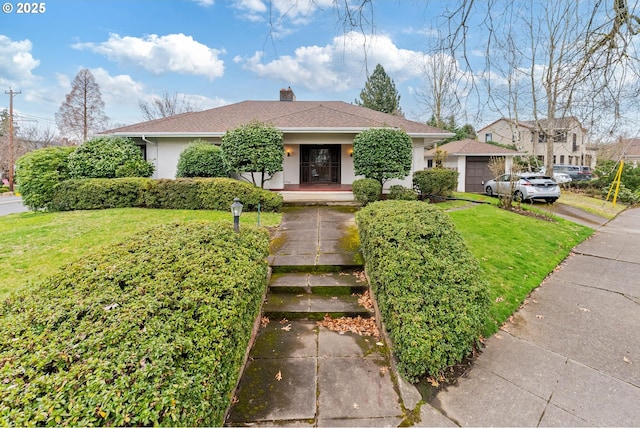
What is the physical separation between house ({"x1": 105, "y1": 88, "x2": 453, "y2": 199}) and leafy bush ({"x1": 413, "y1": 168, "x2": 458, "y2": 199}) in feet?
2.11

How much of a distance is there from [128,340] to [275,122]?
37.7ft

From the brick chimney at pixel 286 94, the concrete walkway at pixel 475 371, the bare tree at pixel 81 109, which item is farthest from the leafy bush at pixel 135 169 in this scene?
the bare tree at pixel 81 109

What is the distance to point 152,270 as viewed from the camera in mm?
3094

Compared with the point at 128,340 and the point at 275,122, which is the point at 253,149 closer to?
the point at 275,122

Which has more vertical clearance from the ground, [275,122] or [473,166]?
[275,122]

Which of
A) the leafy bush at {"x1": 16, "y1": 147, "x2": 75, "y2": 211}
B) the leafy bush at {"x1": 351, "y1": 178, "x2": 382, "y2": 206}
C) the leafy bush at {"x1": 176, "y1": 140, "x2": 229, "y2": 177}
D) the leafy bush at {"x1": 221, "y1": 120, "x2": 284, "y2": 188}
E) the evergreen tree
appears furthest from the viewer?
the evergreen tree

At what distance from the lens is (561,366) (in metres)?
3.38

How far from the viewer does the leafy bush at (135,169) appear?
37.5 ft

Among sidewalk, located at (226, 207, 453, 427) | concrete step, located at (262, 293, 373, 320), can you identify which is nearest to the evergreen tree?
sidewalk, located at (226, 207, 453, 427)

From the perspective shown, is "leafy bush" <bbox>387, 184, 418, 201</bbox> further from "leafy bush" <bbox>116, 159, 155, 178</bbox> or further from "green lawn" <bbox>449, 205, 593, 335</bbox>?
"leafy bush" <bbox>116, 159, 155, 178</bbox>

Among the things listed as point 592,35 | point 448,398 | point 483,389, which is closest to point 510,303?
point 483,389

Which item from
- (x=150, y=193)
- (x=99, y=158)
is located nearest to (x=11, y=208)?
(x=99, y=158)

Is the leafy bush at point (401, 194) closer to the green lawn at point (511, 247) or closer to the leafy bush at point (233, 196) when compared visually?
the green lawn at point (511, 247)

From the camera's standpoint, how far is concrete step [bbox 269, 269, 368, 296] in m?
4.86
